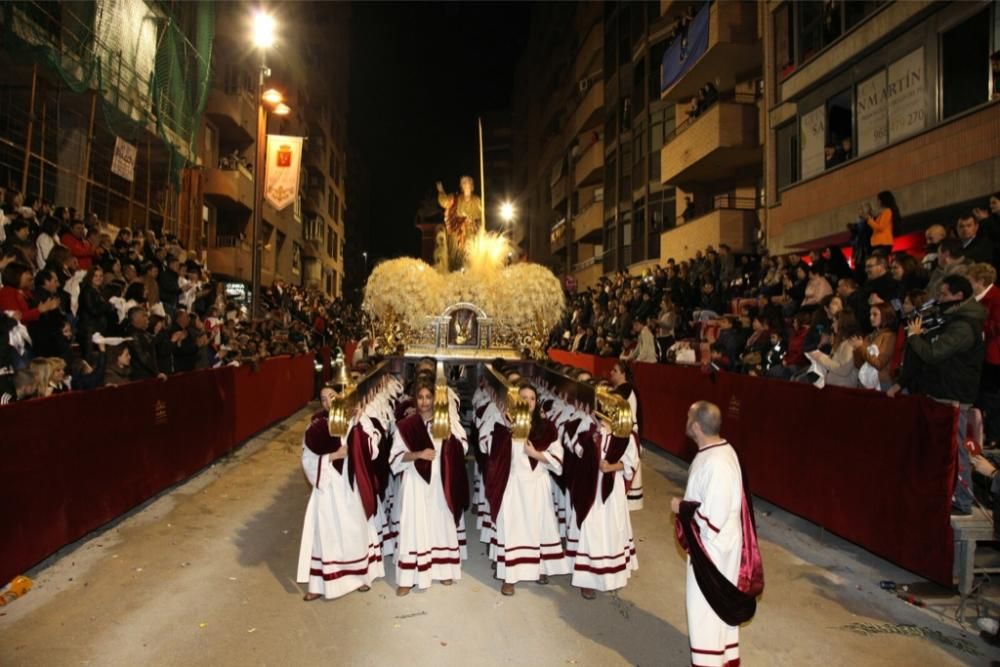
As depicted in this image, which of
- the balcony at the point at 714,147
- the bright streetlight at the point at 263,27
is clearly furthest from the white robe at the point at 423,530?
the balcony at the point at 714,147

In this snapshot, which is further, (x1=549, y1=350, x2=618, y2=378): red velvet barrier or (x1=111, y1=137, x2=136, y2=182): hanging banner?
(x1=549, y1=350, x2=618, y2=378): red velvet barrier

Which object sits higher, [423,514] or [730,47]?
[730,47]

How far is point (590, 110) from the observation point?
3412cm

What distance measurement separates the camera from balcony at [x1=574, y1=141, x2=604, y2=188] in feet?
111

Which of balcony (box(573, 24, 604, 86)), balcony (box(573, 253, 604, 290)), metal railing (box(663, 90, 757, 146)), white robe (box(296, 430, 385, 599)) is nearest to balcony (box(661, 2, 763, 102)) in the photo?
metal railing (box(663, 90, 757, 146))

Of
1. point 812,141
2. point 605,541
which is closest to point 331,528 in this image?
point 605,541

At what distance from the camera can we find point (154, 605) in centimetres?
510

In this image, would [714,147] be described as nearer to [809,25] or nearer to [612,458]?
[809,25]

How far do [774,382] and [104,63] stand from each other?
14.0 meters

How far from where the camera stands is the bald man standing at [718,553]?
379cm

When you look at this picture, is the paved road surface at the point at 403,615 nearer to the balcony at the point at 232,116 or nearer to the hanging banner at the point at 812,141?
the hanging banner at the point at 812,141

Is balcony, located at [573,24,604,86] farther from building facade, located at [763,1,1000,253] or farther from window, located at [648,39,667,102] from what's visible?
building facade, located at [763,1,1000,253]

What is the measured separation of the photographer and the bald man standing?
2698 millimetres

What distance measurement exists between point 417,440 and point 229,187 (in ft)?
Result: 66.2
